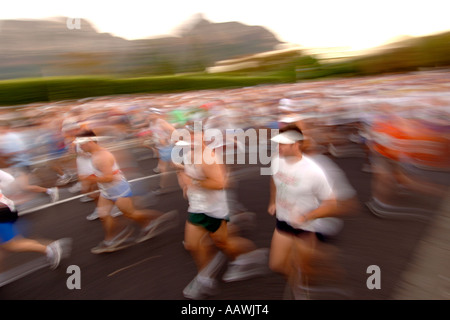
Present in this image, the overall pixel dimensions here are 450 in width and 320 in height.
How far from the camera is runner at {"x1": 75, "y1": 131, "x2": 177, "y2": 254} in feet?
11.0

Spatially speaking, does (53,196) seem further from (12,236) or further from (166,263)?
(166,263)

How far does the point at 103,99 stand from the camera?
6773 millimetres

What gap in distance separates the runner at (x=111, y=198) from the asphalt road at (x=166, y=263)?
0.55ft

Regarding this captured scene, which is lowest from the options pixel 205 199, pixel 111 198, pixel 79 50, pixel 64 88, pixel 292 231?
pixel 111 198

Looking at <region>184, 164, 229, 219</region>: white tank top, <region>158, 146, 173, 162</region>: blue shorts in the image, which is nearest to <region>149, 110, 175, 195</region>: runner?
<region>158, 146, 173, 162</region>: blue shorts

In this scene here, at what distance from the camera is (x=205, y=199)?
2.62 metres

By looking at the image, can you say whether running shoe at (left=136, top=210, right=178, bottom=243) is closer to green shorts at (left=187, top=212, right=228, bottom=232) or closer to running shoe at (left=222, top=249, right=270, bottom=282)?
running shoe at (left=222, top=249, right=270, bottom=282)

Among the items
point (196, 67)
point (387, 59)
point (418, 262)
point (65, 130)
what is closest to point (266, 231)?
point (418, 262)

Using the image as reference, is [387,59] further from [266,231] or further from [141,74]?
[141,74]

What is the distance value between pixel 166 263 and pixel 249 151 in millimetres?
5527

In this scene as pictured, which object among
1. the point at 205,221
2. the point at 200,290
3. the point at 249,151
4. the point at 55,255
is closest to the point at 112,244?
the point at 55,255

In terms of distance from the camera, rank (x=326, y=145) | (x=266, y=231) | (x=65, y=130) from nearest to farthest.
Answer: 1. (x=266, y=231)
2. (x=65, y=130)
3. (x=326, y=145)

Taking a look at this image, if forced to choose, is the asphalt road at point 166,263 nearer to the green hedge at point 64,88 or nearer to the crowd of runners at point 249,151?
the crowd of runners at point 249,151
